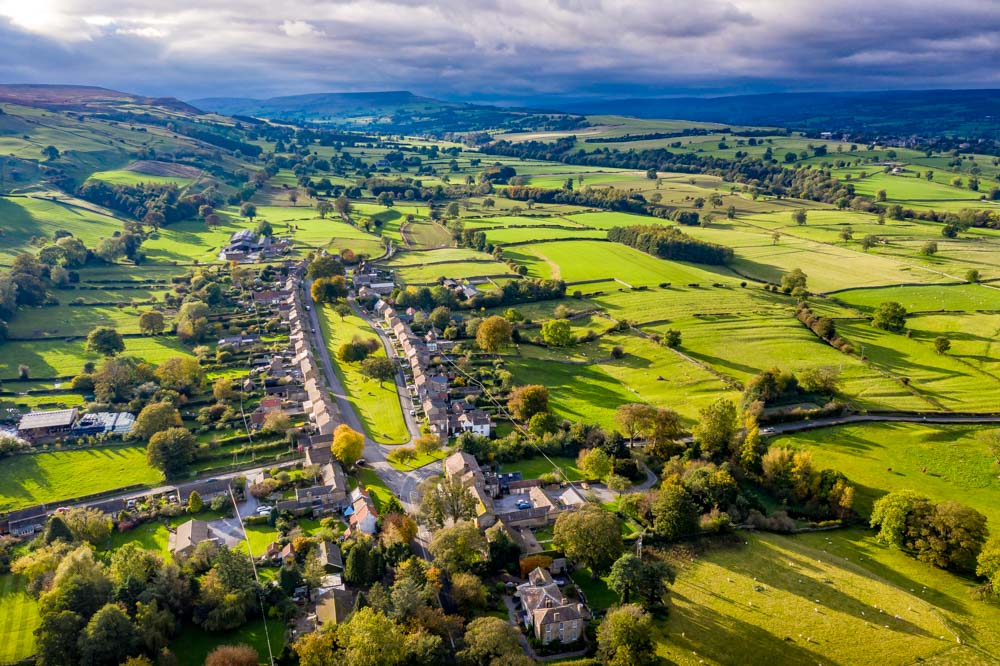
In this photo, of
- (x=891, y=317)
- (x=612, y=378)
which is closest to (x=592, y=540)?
(x=612, y=378)

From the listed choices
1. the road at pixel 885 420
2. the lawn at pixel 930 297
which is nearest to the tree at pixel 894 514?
the road at pixel 885 420

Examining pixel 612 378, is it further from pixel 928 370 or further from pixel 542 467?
pixel 928 370

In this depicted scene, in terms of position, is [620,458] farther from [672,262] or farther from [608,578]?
[672,262]

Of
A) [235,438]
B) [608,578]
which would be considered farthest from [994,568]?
[235,438]

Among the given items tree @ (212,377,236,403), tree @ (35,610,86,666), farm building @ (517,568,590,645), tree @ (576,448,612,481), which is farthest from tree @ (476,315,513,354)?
tree @ (35,610,86,666)

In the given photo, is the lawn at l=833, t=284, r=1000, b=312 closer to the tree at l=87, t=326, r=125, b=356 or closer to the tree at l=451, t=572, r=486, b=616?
the tree at l=451, t=572, r=486, b=616
